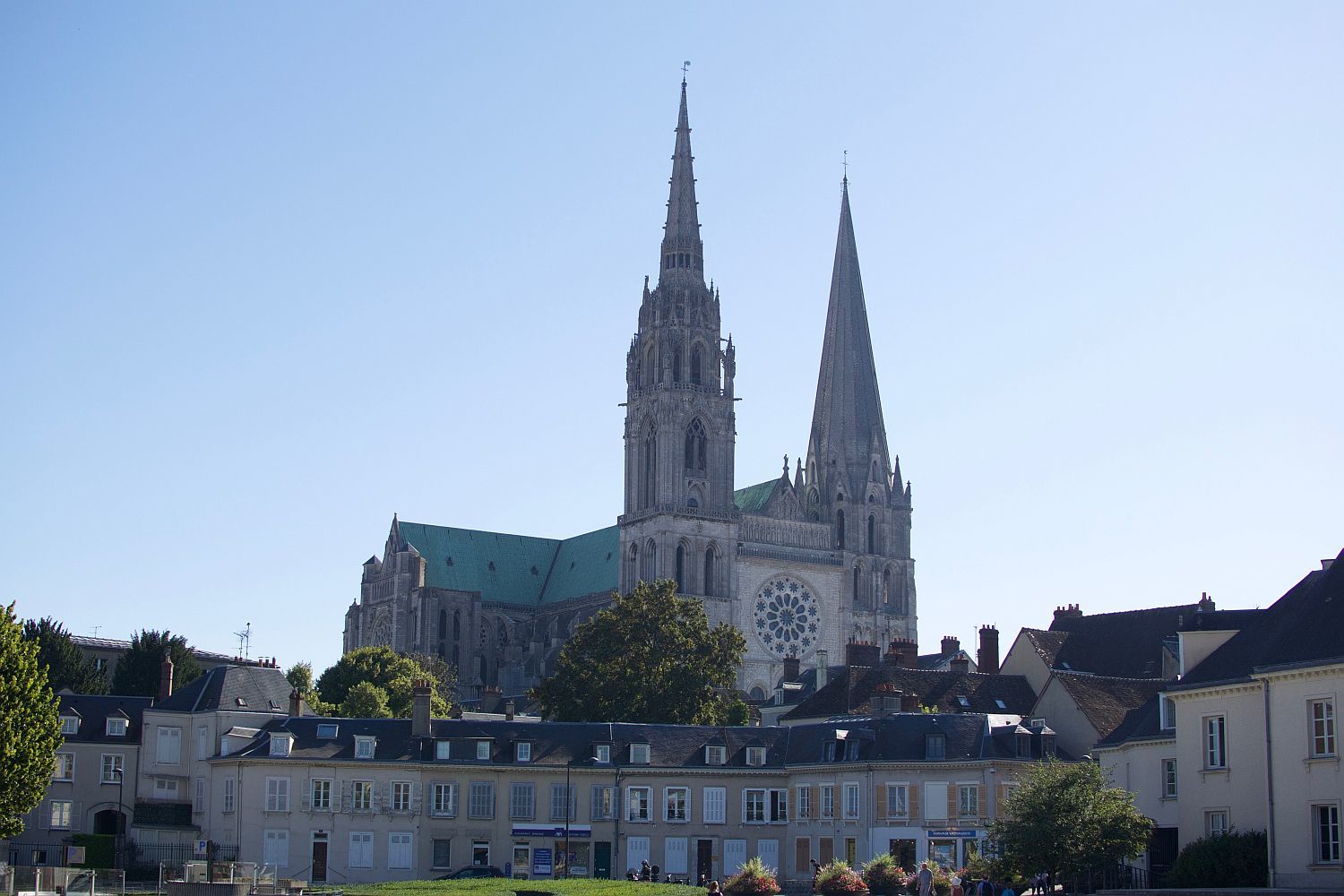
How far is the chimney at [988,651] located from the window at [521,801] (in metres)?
24.5

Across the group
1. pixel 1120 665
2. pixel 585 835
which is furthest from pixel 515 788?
pixel 1120 665

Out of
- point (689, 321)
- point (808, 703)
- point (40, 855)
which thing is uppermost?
point (689, 321)

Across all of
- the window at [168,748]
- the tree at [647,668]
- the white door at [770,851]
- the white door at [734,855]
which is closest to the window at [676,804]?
the white door at [734,855]

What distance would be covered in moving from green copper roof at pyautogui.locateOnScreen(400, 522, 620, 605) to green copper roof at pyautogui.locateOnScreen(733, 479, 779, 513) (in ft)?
30.5

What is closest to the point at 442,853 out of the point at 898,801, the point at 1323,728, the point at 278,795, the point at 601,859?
the point at 601,859

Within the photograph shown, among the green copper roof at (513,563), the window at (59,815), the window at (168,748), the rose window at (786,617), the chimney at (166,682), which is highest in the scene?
the green copper roof at (513,563)

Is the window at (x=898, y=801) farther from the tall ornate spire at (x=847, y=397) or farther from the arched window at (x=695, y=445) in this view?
the tall ornate spire at (x=847, y=397)

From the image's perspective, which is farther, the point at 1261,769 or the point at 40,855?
the point at 40,855

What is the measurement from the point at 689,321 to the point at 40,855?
7370 cm

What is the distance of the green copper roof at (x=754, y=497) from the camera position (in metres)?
130

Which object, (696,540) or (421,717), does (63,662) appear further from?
(696,540)

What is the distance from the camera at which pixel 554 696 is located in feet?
248

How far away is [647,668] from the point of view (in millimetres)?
73500

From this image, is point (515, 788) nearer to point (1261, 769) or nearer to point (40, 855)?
point (40, 855)
